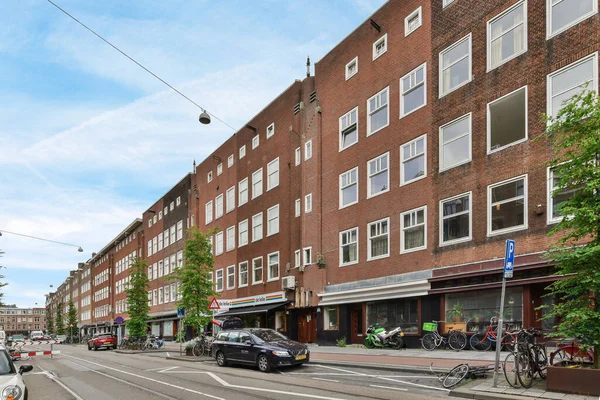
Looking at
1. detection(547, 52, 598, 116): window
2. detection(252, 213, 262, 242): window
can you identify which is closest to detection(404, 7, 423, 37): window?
detection(547, 52, 598, 116): window

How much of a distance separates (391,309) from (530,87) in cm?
1087

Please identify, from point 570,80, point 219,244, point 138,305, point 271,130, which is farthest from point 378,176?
point 138,305

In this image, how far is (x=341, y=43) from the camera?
91.2 feet

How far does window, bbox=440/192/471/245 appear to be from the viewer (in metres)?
19.2

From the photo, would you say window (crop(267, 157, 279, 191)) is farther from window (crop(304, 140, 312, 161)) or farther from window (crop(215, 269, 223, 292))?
window (crop(215, 269, 223, 292))

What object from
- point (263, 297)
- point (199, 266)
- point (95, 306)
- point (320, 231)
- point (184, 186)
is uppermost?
Answer: point (184, 186)

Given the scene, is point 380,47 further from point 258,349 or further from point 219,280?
point 219,280

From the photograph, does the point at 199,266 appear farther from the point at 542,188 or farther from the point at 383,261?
the point at 542,188

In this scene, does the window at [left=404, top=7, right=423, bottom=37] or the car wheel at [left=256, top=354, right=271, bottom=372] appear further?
the window at [left=404, top=7, right=423, bottom=37]

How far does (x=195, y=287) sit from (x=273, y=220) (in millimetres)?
9403

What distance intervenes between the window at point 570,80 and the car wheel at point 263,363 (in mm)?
12080

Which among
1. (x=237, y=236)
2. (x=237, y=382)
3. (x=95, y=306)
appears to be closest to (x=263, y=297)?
(x=237, y=236)

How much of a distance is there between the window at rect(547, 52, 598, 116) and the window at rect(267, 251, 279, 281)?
20303mm

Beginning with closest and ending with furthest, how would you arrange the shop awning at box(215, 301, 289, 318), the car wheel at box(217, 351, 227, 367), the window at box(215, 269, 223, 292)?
1. the car wheel at box(217, 351, 227, 367)
2. the shop awning at box(215, 301, 289, 318)
3. the window at box(215, 269, 223, 292)
